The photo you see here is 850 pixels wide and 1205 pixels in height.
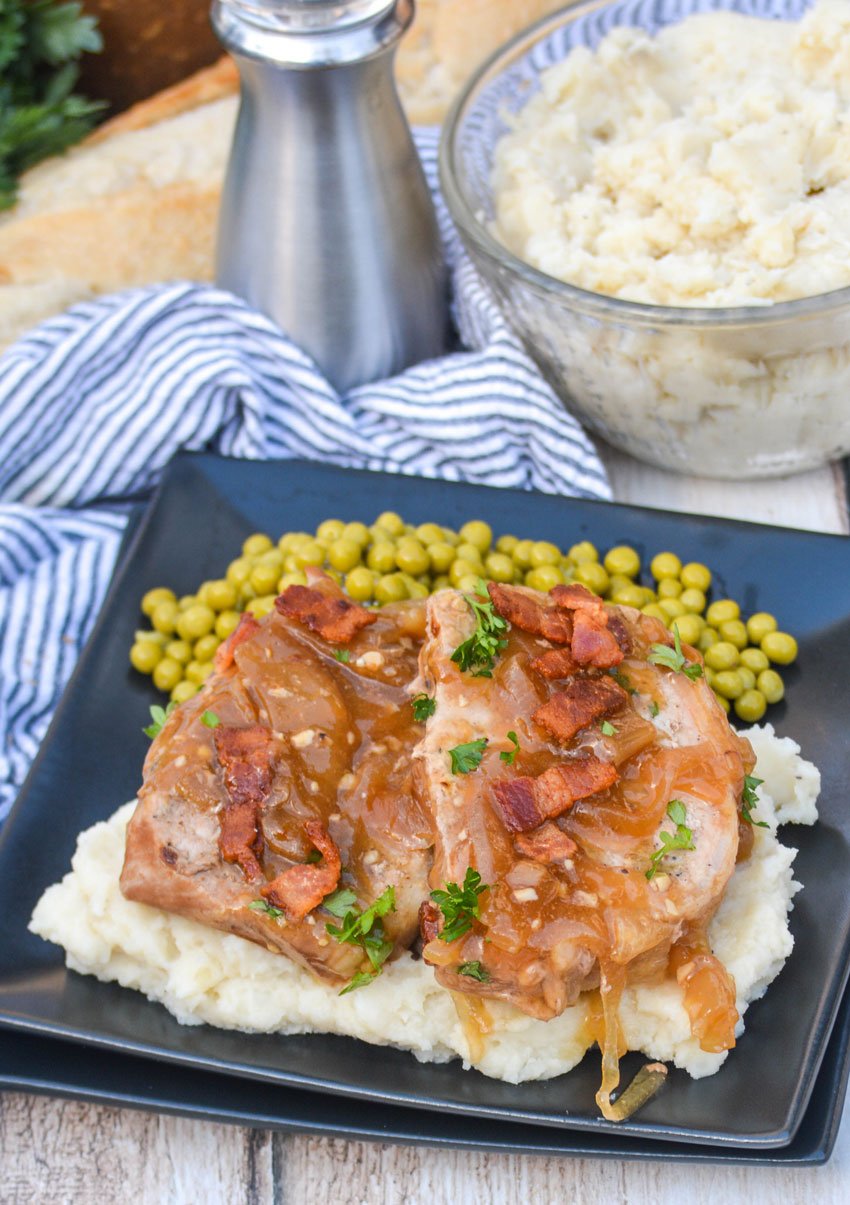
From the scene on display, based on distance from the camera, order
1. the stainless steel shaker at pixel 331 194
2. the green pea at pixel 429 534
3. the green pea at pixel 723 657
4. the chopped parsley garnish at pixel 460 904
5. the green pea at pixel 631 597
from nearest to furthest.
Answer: the chopped parsley garnish at pixel 460 904 < the green pea at pixel 723 657 < the green pea at pixel 631 597 < the green pea at pixel 429 534 < the stainless steel shaker at pixel 331 194

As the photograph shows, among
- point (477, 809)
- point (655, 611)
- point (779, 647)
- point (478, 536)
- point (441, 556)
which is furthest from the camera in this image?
point (478, 536)

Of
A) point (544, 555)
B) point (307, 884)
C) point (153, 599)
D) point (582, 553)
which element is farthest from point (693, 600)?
point (153, 599)

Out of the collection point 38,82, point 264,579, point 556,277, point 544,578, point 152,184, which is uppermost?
point 38,82

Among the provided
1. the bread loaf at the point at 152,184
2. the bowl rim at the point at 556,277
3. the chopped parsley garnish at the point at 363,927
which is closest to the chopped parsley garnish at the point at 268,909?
the chopped parsley garnish at the point at 363,927

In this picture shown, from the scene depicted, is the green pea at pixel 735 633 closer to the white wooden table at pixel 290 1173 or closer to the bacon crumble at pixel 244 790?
the white wooden table at pixel 290 1173

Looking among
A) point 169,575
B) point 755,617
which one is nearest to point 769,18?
point 755,617

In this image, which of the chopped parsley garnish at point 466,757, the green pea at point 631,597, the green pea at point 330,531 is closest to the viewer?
the chopped parsley garnish at point 466,757

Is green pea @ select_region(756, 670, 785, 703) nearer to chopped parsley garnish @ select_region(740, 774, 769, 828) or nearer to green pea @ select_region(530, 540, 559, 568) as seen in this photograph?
chopped parsley garnish @ select_region(740, 774, 769, 828)

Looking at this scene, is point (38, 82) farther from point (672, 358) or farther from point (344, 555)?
point (672, 358)
